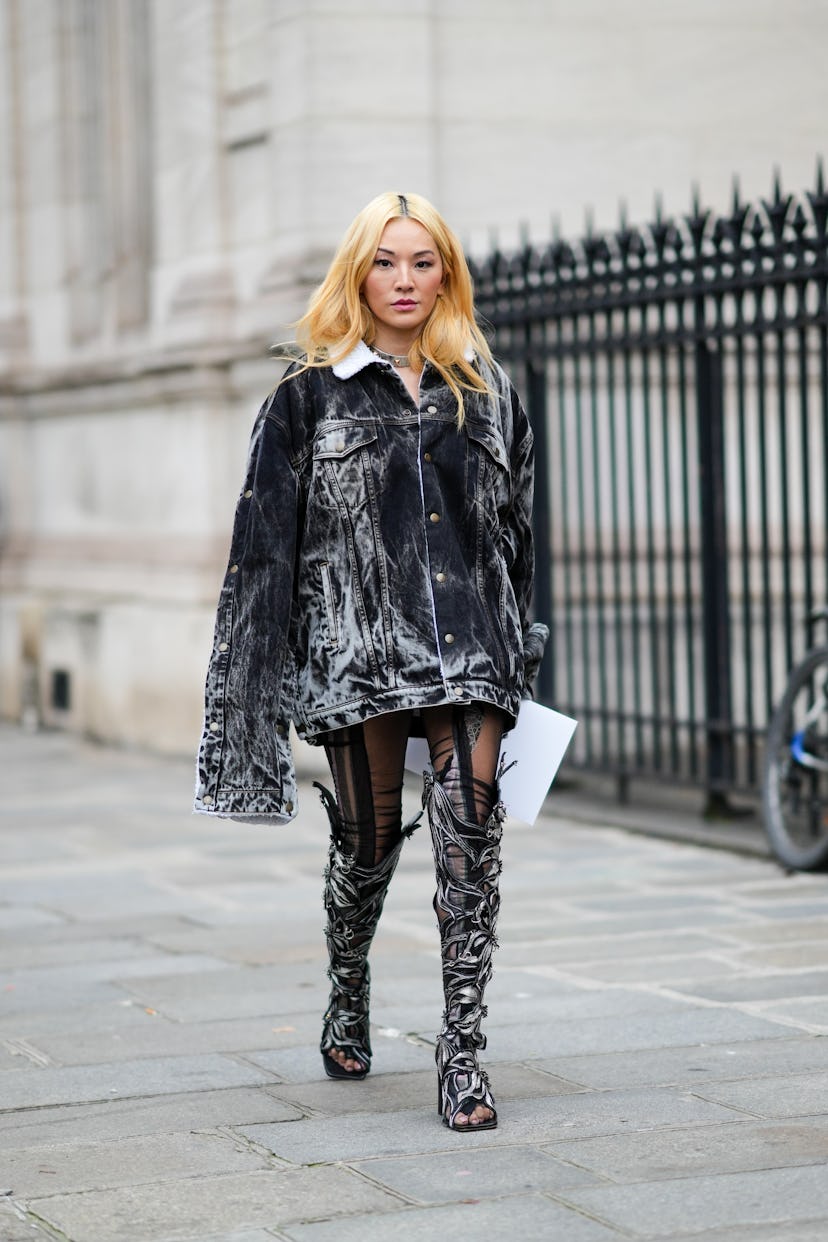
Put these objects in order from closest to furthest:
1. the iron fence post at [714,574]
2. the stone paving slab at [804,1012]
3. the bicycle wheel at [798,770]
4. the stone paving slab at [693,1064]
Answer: the stone paving slab at [693,1064]
the stone paving slab at [804,1012]
the bicycle wheel at [798,770]
the iron fence post at [714,574]

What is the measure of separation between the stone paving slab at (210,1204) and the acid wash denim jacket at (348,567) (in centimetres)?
80

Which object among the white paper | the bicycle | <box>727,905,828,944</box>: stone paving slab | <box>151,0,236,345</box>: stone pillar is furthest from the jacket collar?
<box>151,0,236,345</box>: stone pillar

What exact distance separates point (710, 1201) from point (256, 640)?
1448 millimetres

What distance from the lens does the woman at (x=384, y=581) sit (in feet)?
14.1

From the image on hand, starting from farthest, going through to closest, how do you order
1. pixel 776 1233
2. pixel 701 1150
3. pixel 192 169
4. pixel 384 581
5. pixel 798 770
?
pixel 192 169 → pixel 798 770 → pixel 384 581 → pixel 701 1150 → pixel 776 1233

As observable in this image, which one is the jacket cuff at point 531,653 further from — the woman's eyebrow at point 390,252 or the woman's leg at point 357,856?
the woman's eyebrow at point 390,252

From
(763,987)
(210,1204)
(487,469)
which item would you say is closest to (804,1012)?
(763,987)

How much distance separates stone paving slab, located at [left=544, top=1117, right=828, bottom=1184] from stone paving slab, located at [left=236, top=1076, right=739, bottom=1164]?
0.07m

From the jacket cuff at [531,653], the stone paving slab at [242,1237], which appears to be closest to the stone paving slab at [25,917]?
the jacket cuff at [531,653]

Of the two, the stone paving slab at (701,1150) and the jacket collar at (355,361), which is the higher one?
the jacket collar at (355,361)

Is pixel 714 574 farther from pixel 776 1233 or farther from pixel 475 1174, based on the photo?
pixel 776 1233

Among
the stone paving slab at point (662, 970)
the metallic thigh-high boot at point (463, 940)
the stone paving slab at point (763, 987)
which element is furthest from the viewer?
the stone paving slab at point (662, 970)

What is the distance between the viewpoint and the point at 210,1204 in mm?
3732

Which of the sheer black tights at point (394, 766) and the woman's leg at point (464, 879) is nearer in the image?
the woman's leg at point (464, 879)
